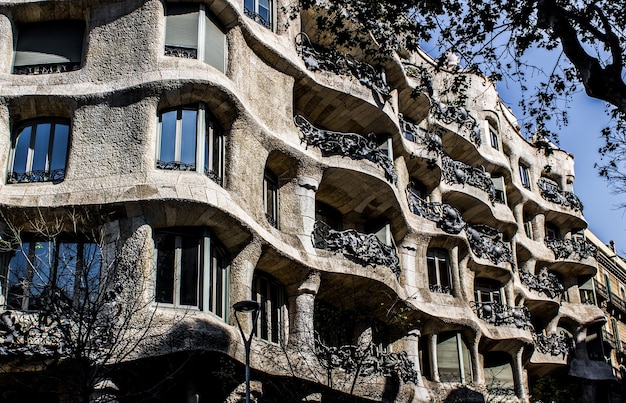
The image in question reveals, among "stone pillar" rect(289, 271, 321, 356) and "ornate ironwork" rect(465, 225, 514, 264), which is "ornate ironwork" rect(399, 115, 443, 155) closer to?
"ornate ironwork" rect(465, 225, 514, 264)

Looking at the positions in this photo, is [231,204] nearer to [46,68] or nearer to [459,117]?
[46,68]

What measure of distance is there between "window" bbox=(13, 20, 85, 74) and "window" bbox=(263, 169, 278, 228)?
5.47 meters

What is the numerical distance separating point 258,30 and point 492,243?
13.7 m

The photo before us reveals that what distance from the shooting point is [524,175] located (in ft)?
135

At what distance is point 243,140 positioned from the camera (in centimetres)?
2108

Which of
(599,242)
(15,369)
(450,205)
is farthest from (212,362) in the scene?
(599,242)

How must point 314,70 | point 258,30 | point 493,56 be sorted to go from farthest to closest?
point 314,70
point 258,30
point 493,56

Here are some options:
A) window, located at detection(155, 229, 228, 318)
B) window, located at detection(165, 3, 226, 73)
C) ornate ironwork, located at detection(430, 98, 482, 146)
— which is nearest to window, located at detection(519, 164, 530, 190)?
ornate ironwork, located at detection(430, 98, 482, 146)

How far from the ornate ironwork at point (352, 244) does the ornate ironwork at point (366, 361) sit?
2376mm

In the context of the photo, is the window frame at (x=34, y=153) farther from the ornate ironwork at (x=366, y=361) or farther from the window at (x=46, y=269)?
the ornate ironwork at (x=366, y=361)

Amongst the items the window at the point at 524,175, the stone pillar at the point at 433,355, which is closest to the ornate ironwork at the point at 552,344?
the window at the point at 524,175

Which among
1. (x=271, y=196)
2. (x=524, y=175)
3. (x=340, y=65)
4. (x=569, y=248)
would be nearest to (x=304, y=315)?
(x=271, y=196)

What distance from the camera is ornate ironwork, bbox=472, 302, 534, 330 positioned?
30859mm

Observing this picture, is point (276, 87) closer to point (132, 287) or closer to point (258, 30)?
point (258, 30)
